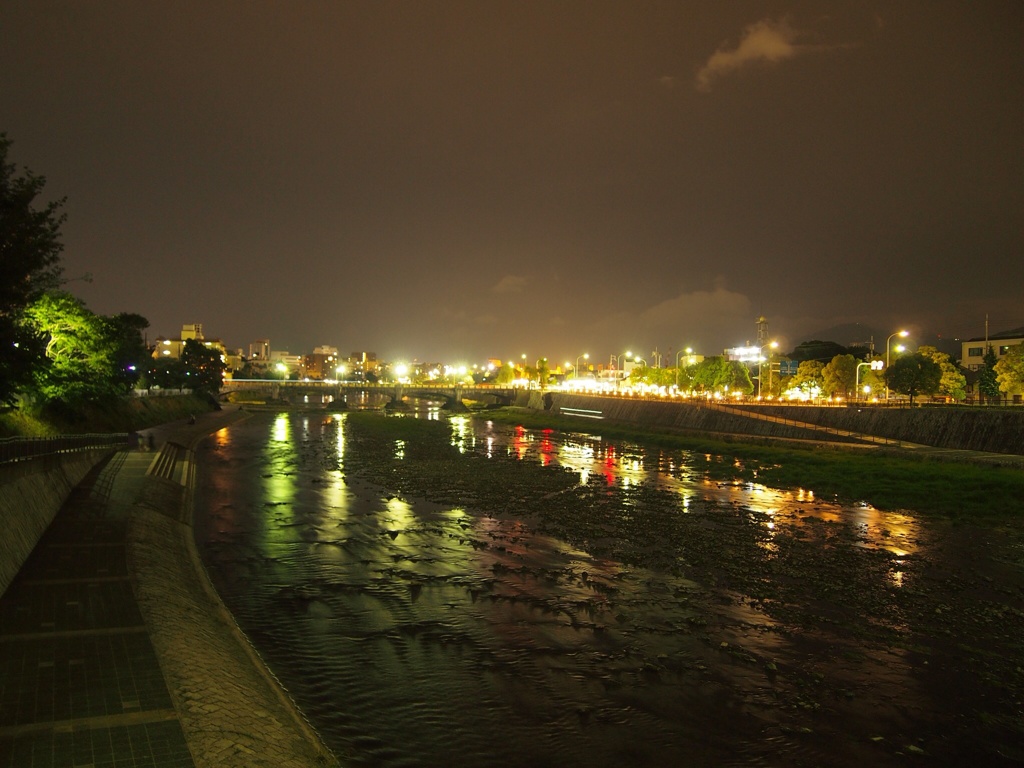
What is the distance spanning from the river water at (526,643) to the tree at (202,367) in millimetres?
101038

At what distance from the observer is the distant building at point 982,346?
→ 10436cm

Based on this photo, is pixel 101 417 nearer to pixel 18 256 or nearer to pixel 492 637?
pixel 18 256

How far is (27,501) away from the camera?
17.9 meters

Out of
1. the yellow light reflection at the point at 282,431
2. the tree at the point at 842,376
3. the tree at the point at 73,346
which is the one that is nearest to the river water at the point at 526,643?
the tree at the point at 73,346

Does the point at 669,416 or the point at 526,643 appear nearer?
the point at 526,643

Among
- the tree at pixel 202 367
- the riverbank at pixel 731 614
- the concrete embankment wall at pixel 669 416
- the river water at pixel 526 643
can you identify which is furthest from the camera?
the tree at pixel 202 367

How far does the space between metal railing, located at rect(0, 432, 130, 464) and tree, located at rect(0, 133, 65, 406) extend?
2219mm

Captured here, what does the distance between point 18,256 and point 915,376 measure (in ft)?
257

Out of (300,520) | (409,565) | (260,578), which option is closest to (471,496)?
(300,520)

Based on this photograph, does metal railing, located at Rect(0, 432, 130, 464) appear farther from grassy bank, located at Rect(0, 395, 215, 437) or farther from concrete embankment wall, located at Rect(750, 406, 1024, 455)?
concrete embankment wall, located at Rect(750, 406, 1024, 455)

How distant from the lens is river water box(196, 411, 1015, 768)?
10.6m

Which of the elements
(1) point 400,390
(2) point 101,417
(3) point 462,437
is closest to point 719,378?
(3) point 462,437

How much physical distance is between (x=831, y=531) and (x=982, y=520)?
8.29 meters

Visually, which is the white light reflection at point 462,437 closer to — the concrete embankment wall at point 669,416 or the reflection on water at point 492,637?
the concrete embankment wall at point 669,416
